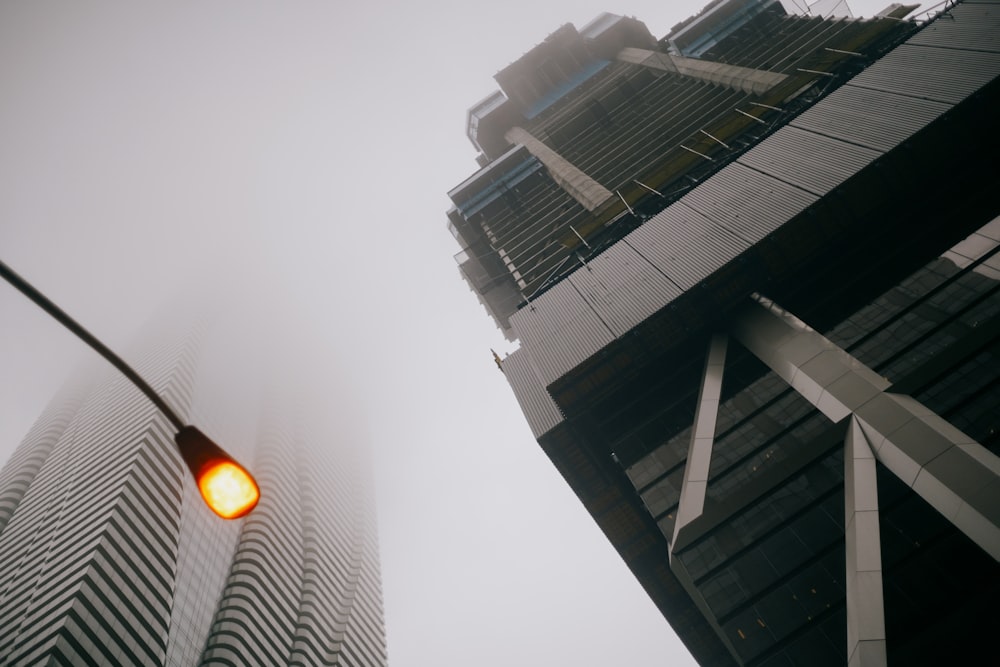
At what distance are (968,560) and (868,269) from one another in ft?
38.4

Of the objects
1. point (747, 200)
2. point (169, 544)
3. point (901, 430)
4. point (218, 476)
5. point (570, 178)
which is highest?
point (169, 544)

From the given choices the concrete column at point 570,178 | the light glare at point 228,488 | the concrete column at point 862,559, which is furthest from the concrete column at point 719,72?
the light glare at point 228,488

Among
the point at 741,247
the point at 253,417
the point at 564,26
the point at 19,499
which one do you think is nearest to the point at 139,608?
Result: the point at 19,499

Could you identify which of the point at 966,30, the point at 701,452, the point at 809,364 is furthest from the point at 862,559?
the point at 966,30

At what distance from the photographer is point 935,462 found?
15.3 meters

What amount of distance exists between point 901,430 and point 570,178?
32.3 metres

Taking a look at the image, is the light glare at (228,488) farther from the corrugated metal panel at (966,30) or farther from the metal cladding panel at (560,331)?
the corrugated metal panel at (966,30)

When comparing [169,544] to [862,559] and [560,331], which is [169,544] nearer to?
[560,331]

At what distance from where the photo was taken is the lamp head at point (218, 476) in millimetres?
6238

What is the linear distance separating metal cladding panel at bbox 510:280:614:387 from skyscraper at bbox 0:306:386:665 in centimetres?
6144

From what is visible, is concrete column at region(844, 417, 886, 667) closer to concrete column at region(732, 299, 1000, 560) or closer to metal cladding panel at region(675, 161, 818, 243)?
concrete column at region(732, 299, 1000, 560)

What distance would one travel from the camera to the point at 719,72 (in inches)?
1761

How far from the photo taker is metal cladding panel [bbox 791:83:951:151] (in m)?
22.9

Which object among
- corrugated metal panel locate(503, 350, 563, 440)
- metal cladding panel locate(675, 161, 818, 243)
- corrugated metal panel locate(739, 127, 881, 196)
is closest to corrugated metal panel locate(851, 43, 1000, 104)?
corrugated metal panel locate(739, 127, 881, 196)
